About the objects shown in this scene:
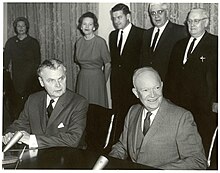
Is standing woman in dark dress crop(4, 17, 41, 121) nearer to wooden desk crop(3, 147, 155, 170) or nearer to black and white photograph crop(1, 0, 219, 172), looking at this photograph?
black and white photograph crop(1, 0, 219, 172)

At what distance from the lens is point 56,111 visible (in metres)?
2.27

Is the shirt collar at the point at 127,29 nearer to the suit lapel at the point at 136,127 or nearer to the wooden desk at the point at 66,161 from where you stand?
the suit lapel at the point at 136,127

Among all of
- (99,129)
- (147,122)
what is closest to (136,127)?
(147,122)

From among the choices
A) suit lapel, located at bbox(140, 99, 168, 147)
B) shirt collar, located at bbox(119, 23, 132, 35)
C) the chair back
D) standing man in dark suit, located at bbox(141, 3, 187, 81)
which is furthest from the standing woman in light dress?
suit lapel, located at bbox(140, 99, 168, 147)

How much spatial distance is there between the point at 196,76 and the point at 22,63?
2320 mm

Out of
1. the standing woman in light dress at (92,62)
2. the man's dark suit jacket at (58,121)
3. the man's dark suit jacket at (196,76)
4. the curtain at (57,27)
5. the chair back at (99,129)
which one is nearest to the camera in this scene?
the man's dark suit jacket at (58,121)

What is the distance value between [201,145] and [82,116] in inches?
29.2

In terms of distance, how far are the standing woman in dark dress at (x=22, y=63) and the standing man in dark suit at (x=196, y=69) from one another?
1884 millimetres

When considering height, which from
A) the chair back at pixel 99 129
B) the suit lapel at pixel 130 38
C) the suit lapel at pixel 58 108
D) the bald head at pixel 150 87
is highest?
the suit lapel at pixel 130 38

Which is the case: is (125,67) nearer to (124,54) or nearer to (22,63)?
(124,54)

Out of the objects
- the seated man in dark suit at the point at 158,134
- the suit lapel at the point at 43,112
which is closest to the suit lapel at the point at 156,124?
the seated man in dark suit at the point at 158,134

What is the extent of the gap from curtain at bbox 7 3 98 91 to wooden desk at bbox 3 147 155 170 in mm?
2817

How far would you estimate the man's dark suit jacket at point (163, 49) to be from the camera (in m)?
3.07

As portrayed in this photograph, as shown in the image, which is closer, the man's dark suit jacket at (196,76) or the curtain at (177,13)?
the man's dark suit jacket at (196,76)
